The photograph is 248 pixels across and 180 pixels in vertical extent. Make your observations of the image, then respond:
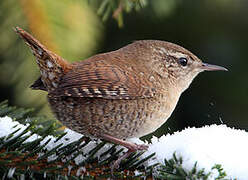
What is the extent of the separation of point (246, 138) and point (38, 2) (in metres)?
1.76

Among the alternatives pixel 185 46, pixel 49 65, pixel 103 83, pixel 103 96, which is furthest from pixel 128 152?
pixel 185 46

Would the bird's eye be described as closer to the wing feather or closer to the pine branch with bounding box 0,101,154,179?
the wing feather

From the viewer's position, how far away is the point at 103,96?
282 cm

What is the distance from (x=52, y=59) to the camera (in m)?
2.89

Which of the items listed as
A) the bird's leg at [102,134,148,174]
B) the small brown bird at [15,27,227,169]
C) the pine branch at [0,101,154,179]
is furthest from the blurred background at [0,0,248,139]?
the pine branch at [0,101,154,179]

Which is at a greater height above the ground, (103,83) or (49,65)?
(49,65)

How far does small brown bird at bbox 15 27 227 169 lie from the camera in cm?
284

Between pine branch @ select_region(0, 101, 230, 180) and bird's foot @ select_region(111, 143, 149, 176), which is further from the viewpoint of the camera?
bird's foot @ select_region(111, 143, 149, 176)

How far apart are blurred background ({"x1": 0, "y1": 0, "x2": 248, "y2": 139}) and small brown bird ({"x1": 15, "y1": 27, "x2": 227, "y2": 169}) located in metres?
0.58

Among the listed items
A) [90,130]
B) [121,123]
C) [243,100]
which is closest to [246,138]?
[121,123]

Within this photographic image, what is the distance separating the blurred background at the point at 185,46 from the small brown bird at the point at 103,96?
0.58 meters

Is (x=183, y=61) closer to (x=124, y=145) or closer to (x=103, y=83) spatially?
(x=103, y=83)

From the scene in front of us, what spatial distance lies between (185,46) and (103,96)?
7.35 ft

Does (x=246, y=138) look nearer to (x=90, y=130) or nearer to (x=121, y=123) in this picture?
(x=121, y=123)
